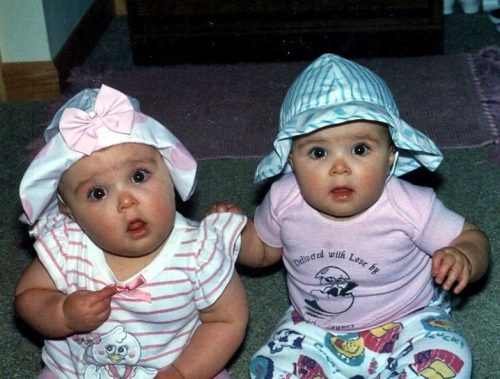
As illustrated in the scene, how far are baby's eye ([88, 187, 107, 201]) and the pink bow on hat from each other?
47mm

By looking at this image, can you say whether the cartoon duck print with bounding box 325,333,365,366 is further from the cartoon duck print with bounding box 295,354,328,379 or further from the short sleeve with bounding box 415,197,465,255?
the short sleeve with bounding box 415,197,465,255

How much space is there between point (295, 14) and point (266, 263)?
1244 millimetres

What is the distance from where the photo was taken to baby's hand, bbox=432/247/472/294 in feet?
3.75

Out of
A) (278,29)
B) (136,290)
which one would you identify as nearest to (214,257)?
(136,290)

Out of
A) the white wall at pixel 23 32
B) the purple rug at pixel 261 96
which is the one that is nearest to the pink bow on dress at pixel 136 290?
the purple rug at pixel 261 96

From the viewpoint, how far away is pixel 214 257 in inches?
45.6

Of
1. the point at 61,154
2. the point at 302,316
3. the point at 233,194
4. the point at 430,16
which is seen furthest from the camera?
the point at 430,16

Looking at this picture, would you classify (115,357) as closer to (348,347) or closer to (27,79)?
(348,347)

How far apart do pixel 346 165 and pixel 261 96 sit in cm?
106

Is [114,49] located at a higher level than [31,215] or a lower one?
lower

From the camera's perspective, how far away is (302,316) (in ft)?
4.29

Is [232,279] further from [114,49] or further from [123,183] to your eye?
[114,49]

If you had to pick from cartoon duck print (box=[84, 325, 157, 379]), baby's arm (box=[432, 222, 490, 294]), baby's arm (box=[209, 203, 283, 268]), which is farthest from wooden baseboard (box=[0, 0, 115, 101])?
baby's arm (box=[432, 222, 490, 294])

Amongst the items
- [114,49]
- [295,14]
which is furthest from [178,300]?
[114,49]
